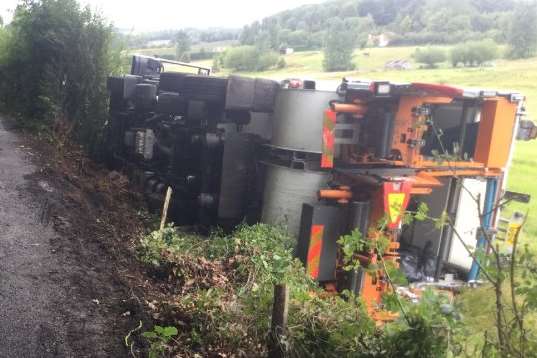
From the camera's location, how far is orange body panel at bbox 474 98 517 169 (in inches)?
253

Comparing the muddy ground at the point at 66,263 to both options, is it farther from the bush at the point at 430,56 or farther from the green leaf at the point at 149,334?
the bush at the point at 430,56

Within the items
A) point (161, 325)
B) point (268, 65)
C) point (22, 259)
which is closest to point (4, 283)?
point (22, 259)

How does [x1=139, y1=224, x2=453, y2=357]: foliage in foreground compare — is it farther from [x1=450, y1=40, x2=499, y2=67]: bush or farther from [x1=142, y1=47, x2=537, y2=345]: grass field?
[x1=450, y1=40, x2=499, y2=67]: bush

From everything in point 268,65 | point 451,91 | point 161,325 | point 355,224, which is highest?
point 268,65

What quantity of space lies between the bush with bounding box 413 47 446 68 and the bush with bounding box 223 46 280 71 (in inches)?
569

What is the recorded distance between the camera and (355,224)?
553 cm

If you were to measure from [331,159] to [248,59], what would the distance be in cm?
4710

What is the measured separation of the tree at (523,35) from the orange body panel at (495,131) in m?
61.9

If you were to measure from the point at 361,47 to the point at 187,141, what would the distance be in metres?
70.3

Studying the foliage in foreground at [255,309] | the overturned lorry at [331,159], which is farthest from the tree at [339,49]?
the foliage in foreground at [255,309]

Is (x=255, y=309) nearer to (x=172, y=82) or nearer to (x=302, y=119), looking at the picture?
(x=302, y=119)

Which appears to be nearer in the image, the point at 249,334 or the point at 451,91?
the point at 249,334

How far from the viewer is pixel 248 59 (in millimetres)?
51344

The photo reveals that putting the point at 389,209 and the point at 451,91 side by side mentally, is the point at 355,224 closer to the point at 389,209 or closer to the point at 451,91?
the point at 389,209
